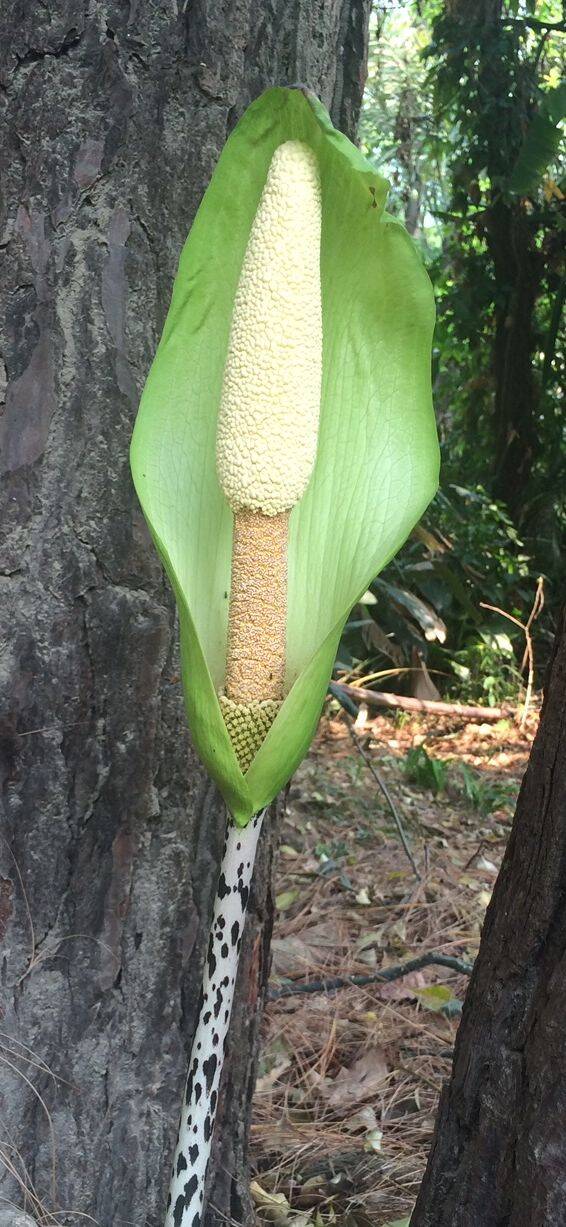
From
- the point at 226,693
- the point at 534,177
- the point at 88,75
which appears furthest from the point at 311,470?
the point at 534,177

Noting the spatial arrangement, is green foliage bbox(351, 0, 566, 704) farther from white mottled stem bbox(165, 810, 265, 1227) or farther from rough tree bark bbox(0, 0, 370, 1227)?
white mottled stem bbox(165, 810, 265, 1227)

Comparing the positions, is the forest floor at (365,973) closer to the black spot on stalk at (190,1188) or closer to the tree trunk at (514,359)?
the black spot on stalk at (190,1188)

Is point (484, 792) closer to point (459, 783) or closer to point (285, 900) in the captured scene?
point (459, 783)

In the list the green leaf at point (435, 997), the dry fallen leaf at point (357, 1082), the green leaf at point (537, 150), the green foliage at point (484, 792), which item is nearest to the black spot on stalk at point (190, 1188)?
the dry fallen leaf at point (357, 1082)

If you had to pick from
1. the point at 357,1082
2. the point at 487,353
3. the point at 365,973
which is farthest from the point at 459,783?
the point at 487,353

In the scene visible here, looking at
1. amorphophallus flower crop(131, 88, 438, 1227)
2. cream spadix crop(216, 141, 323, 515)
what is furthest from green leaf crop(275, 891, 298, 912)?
cream spadix crop(216, 141, 323, 515)

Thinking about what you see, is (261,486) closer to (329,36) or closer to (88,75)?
(88,75)
